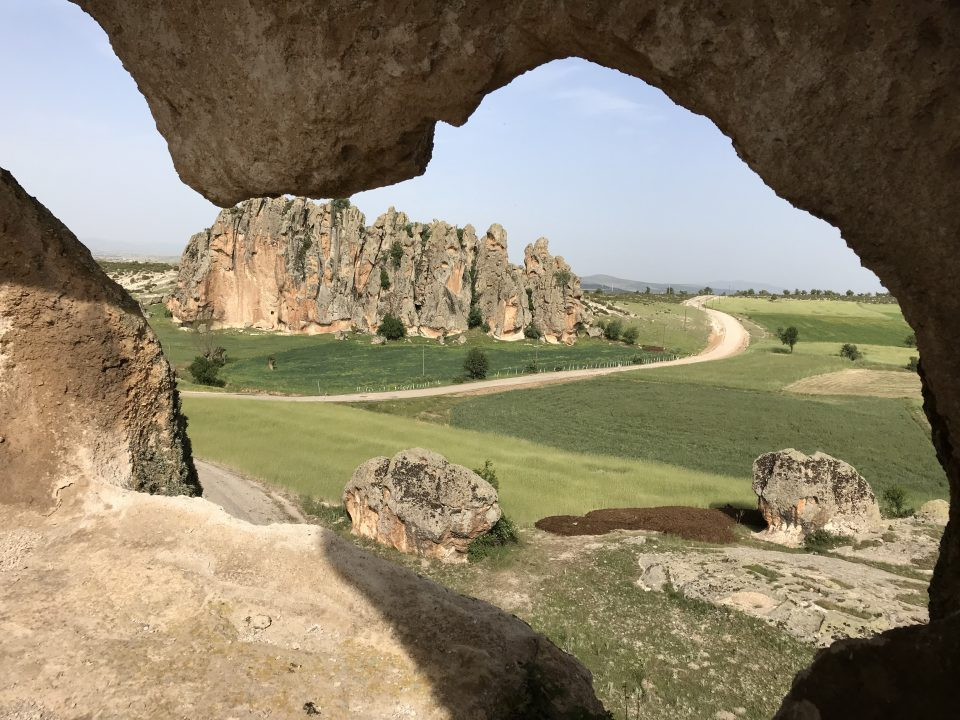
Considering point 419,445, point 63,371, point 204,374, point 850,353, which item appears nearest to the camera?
point 63,371

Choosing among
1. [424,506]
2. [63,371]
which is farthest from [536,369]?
[63,371]

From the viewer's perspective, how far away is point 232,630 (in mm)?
8625

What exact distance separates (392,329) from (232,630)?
99251 millimetres

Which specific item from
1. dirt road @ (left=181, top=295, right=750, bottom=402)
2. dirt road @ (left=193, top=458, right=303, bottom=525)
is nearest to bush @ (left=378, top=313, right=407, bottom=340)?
dirt road @ (left=181, top=295, right=750, bottom=402)

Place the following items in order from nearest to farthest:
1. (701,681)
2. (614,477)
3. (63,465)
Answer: (63,465) → (701,681) → (614,477)

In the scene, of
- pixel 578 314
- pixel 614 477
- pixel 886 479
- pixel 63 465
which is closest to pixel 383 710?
pixel 63 465

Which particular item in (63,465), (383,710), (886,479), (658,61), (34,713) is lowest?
(886,479)

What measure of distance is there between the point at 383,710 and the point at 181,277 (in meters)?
122

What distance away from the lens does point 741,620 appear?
58.9ft

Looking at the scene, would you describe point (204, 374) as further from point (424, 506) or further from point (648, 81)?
point (648, 81)

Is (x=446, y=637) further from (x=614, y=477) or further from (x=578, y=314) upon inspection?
(x=578, y=314)

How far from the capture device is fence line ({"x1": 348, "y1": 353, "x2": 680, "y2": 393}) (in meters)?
69.6

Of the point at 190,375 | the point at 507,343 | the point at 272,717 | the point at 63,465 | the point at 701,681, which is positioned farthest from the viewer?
the point at 507,343

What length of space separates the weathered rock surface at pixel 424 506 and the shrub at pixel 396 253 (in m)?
93.5
